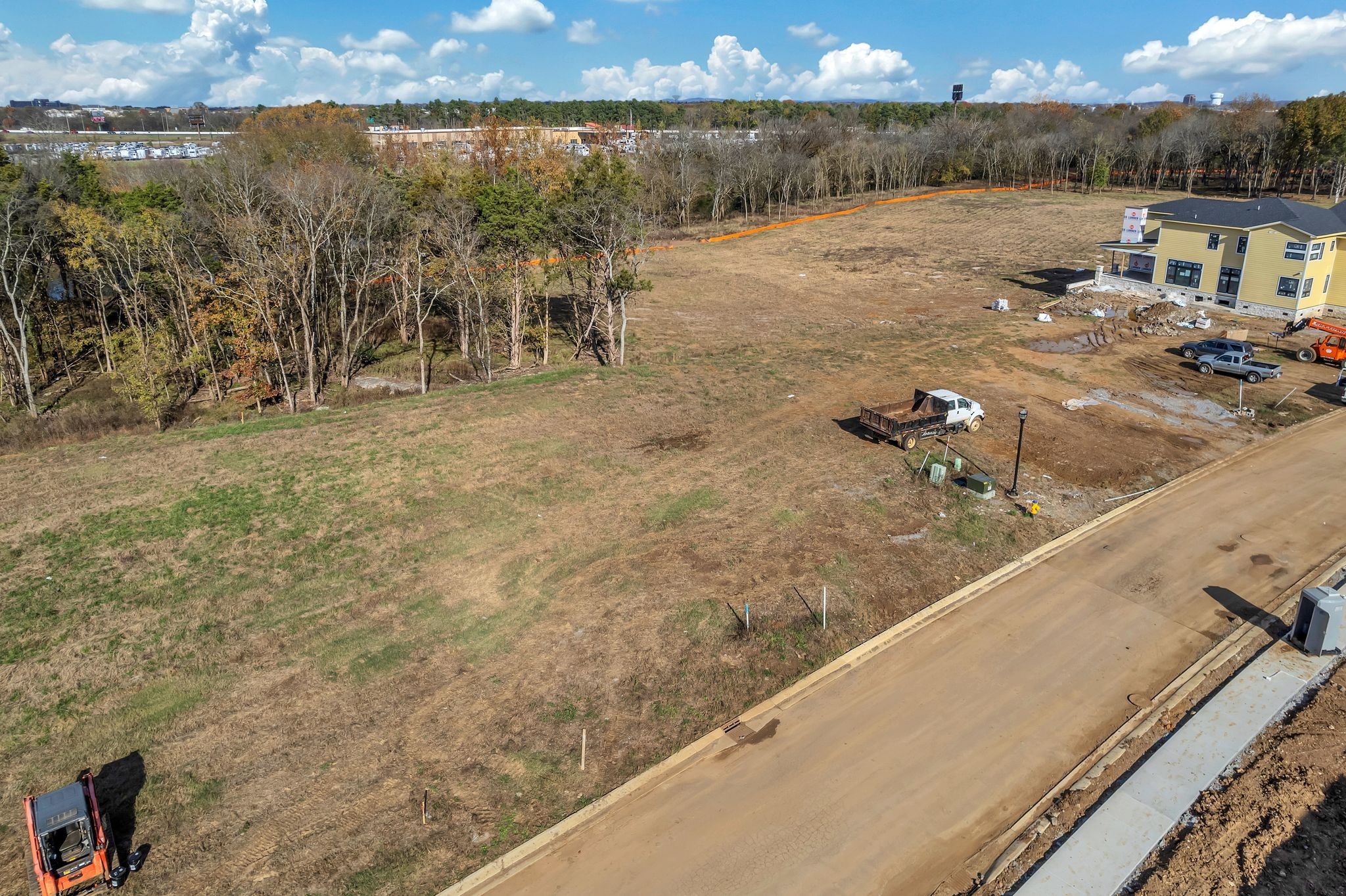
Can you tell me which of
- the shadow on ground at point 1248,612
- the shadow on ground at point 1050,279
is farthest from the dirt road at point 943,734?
the shadow on ground at point 1050,279

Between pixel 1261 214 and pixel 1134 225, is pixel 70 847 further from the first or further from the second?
pixel 1134 225

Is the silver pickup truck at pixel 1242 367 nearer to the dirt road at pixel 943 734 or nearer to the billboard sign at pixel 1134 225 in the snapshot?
the dirt road at pixel 943 734

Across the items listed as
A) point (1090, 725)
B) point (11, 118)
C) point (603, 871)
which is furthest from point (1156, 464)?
point (11, 118)

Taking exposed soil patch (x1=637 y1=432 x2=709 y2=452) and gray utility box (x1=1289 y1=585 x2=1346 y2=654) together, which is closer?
gray utility box (x1=1289 y1=585 x2=1346 y2=654)

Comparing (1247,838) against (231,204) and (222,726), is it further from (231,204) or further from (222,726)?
(231,204)

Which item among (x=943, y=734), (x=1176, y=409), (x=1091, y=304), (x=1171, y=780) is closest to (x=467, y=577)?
(x=943, y=734)

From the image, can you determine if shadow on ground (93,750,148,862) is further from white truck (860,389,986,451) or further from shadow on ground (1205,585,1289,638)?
shadow on ground (1205,585,1289,638)

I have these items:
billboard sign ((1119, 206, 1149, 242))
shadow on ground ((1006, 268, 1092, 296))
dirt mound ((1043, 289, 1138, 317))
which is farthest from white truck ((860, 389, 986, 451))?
billboard sign ((1119, 206, 1149, 242))
